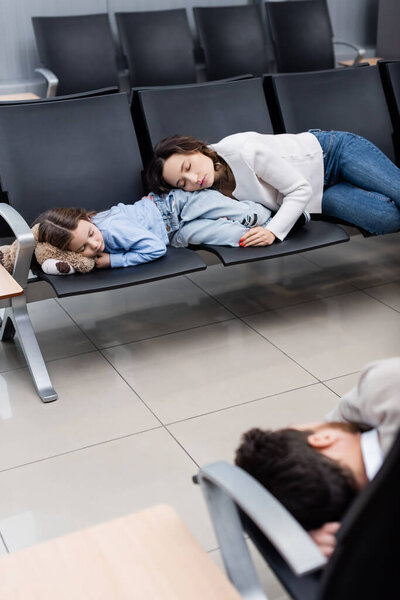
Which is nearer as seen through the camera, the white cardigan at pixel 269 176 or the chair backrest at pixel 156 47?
the white cardigan at pixel 269 176

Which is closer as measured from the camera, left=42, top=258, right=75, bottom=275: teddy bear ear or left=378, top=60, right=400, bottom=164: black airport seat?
left=42, top=258, right=75, bottom=275: teddy bear ear

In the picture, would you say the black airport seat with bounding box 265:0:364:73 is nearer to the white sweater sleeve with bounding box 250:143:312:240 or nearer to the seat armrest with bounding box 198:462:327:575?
the white sweater sleeve with bounding box 250:143:312:240

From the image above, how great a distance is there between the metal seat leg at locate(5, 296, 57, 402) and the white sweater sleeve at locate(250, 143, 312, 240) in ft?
3.05

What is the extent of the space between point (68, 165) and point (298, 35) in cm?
258

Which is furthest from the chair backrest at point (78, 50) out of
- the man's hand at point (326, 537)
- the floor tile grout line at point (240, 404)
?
the man's hand at point (326, 537)

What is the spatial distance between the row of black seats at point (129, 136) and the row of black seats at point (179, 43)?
1.40 meters

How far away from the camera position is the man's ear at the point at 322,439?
1.16 meters

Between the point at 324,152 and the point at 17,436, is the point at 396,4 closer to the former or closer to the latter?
the point at 324,152

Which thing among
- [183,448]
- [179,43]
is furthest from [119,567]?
[179,43]

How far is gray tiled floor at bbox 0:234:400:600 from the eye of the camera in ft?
6.26

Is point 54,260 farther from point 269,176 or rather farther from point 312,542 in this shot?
point 312,542

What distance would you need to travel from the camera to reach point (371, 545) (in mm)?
859

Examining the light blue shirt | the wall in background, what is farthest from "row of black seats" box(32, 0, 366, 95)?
the light blue shirt

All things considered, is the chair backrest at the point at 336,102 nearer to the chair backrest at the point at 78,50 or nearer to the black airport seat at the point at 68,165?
the black airport seat at the point at 68,165
